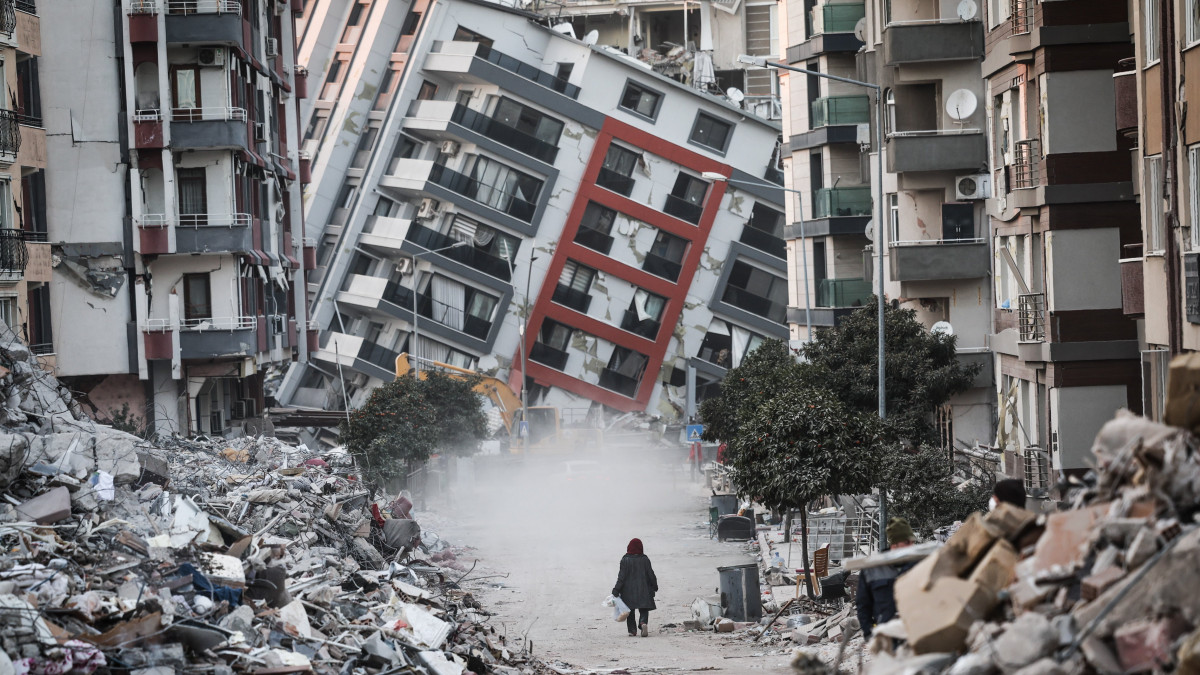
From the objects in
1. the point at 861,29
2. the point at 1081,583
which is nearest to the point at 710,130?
the point at 861,29

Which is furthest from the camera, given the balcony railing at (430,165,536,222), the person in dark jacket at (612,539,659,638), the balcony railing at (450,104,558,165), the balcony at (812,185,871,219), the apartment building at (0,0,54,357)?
the balcony railing at (430,165,536,222)

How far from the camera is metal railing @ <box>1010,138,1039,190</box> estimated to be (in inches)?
1061

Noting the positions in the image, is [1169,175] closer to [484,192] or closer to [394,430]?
[394,430]

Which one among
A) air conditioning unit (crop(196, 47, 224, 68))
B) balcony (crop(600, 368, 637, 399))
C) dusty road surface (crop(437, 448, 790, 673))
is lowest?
dusty road surface (crop(437, 448, 790, 673))

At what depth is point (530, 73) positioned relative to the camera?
70375 millimetres

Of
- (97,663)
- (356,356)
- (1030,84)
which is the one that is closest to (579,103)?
(356,356)

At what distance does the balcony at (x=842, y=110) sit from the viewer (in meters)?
46.3

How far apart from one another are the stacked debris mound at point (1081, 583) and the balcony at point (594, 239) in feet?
200

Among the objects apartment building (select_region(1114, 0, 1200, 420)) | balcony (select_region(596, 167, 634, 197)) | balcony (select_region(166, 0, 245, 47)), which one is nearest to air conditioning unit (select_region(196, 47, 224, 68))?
balcony (select_region(166, 0, 245, 47))

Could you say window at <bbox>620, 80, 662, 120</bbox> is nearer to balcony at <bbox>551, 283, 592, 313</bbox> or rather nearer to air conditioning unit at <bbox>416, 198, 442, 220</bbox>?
balcony at <bbox>551, 283, 592, 313</bbox>

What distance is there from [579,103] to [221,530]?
52.6 metres

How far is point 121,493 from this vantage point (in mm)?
18359

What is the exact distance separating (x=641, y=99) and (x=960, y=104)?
37.2 meters

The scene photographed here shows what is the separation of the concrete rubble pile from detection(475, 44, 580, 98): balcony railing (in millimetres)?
47283
